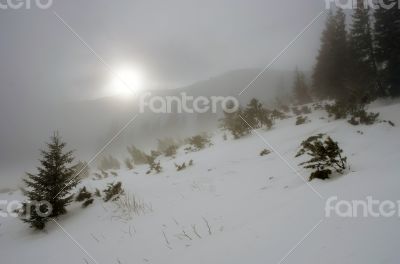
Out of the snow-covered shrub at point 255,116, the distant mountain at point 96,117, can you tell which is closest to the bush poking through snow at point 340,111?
the snow-covered shrub at point 255,116

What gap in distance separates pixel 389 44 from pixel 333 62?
A: 4238 mm

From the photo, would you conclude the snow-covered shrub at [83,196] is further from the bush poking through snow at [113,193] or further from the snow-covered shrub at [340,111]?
the snow-covered shrub at [340,111]

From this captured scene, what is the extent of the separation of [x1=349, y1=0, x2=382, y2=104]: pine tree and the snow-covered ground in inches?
588

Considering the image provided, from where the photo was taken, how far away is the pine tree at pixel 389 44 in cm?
1830

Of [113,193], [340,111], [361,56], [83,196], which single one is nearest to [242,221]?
[113,193]

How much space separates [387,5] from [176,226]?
25980 mm

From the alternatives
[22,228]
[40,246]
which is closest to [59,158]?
[22,228]

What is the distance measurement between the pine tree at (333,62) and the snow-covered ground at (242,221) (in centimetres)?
1582

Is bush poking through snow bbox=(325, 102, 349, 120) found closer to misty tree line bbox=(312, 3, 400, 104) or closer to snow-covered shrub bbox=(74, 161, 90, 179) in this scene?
misty tree line bbox=(312, 3, 400, 104)

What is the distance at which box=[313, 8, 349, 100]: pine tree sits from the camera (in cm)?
2158

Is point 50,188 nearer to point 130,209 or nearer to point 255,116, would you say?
point 130,209

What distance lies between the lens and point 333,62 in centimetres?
2194

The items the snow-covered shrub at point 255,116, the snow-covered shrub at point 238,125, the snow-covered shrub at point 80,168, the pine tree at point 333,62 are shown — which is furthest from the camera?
the pine tree at point 333,62

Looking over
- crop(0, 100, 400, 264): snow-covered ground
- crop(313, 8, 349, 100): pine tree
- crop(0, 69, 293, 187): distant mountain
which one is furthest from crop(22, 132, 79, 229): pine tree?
crop(0, 69, 293, 187): distant mountain
